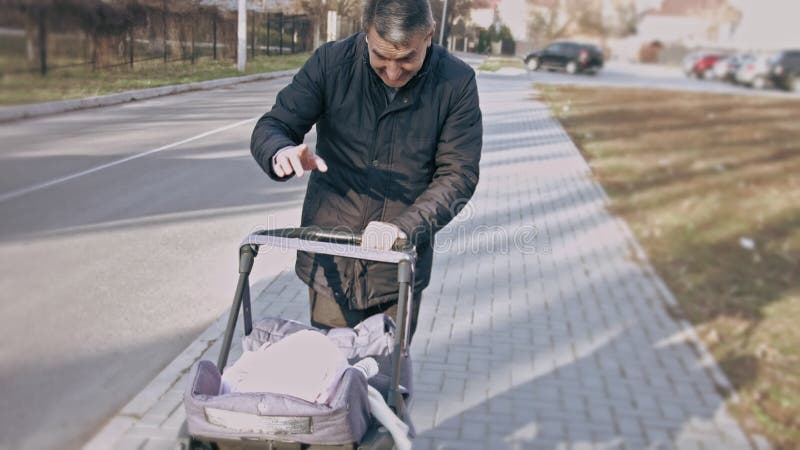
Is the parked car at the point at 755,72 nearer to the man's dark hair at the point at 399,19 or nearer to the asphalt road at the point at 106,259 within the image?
the asphalt road at the point at 106,259

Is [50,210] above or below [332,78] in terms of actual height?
below

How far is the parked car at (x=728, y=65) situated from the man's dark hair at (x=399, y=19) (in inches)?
163

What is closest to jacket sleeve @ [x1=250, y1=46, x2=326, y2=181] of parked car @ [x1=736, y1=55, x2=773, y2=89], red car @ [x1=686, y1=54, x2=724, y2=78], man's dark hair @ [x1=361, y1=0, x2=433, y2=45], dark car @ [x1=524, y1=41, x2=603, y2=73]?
man's dark hair @ [x1=361, y1=0, x2=433, y2=45]

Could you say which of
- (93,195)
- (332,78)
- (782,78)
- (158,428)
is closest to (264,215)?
(93,195)

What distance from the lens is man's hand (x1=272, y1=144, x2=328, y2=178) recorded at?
2094 millimetres

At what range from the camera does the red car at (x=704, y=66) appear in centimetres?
592

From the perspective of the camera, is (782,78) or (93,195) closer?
(782,78)

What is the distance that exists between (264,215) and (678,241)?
473 centimetres

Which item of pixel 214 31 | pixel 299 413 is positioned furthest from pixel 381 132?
pixel 214 31

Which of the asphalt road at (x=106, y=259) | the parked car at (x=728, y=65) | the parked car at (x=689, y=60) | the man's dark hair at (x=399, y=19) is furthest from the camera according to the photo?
the parked car at (x=689, y=60)

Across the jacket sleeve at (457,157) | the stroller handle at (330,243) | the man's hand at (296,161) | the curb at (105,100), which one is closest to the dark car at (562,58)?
the curb at (105,100)

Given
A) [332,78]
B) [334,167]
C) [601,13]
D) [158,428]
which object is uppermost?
[601,13]

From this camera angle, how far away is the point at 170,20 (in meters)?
15.8

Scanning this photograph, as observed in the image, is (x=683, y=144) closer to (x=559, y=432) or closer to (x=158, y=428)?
(x=559, y=432)
